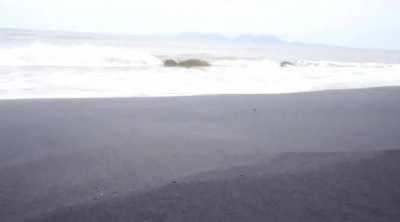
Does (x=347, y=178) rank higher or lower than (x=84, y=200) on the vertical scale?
higher

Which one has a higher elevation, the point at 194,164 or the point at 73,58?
the point at 73,58

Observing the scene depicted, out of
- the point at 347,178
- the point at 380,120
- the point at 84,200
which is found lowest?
the point at 84,200

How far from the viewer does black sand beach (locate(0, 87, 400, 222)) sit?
123 inches

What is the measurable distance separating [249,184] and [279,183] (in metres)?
0.29

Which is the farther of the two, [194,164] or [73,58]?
[73,58]

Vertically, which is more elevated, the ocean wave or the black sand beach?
the ocean wave

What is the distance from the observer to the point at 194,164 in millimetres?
4266

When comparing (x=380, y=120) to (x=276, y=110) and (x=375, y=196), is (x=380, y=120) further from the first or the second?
(x=375, y=196)

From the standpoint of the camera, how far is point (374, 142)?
5.32 m

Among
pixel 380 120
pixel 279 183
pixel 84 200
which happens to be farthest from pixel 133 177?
pixel 380 120

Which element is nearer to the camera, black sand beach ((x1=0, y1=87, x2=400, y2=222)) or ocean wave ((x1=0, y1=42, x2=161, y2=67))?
black sand beach ((x1=0, y1=87, x2=400, y2=222))

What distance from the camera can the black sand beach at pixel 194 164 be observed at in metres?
3.13

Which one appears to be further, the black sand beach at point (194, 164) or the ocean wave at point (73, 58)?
the ocean wave at point (73, 58)

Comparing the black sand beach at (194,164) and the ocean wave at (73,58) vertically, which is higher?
the ocean wave at (73,58)
